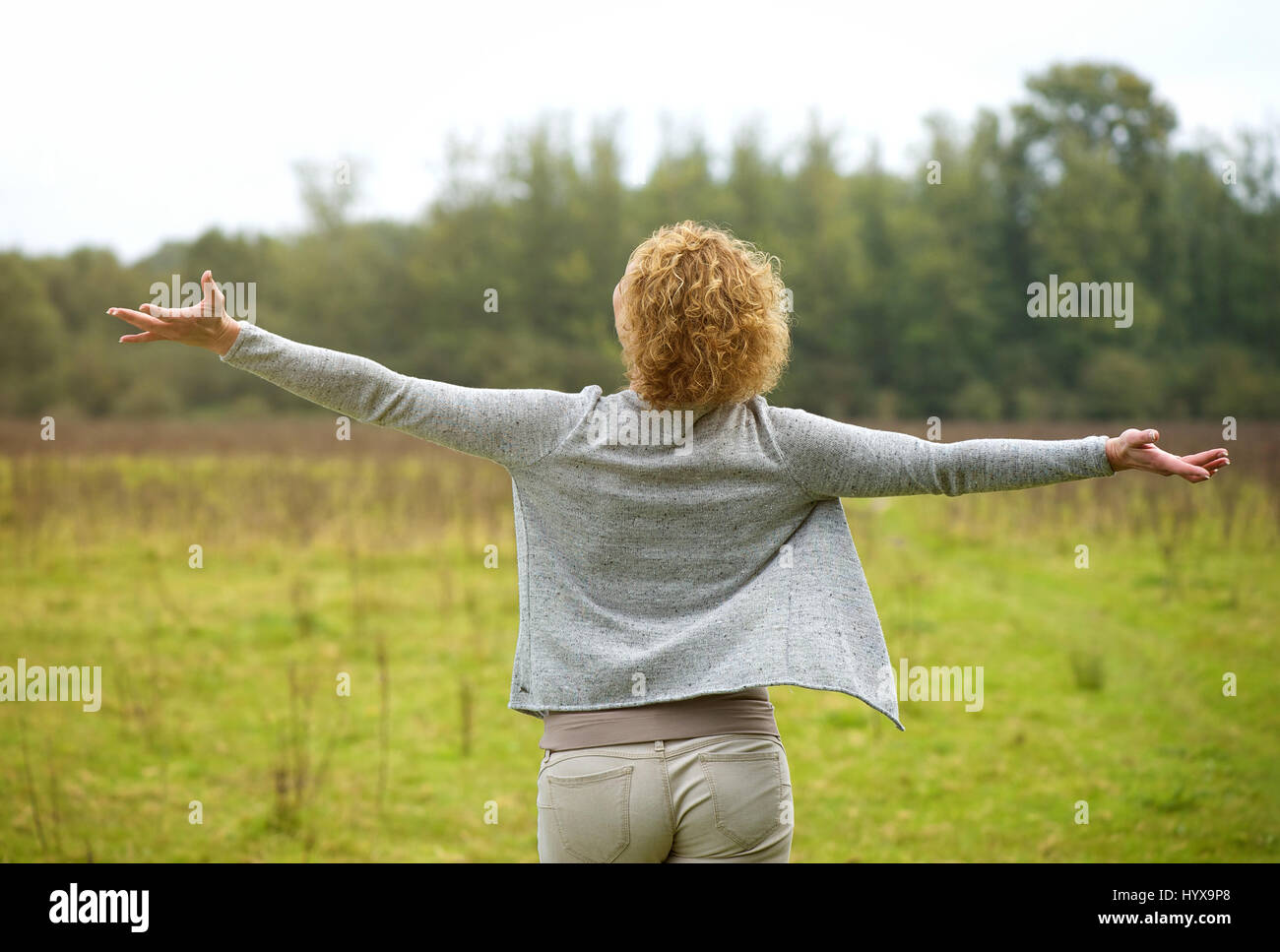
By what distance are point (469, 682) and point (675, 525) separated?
4864mm

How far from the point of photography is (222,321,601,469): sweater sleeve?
1.66 meters

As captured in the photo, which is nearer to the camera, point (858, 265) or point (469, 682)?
point (469, 682)

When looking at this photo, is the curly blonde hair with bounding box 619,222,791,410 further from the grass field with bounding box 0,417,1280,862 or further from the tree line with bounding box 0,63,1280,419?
the tree line with bounding box 0,63,1280,419

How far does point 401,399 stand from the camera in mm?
1679

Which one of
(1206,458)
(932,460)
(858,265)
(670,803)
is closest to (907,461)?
(932,460)

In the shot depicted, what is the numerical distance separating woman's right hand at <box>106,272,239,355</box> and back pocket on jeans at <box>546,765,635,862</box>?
0.89 meters

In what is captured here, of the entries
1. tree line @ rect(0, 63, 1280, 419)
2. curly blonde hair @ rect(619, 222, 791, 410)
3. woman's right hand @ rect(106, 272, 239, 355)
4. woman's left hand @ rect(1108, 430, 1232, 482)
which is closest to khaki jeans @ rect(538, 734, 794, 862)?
curly blonde hair @ rect(619, 222, 791, 410)

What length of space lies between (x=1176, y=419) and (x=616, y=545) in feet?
97.3

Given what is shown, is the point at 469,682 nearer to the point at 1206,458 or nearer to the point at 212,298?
the point at 212,298

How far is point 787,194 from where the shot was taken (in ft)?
115

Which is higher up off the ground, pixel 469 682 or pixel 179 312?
pixel 179 312

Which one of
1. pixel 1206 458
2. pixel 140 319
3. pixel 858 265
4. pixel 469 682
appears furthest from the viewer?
pixel 858 265
